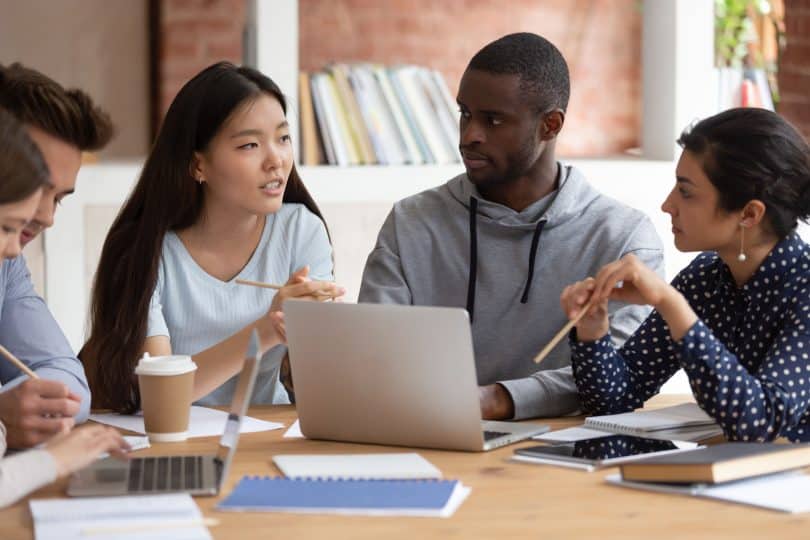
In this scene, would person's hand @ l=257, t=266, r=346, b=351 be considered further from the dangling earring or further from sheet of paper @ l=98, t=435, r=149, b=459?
the dangling earring

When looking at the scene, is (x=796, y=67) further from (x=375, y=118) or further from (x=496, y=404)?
(x=496, y=404)

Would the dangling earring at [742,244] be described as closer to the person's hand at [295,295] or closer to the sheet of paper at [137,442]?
the person's hand at [295,295]

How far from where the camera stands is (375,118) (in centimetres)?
343

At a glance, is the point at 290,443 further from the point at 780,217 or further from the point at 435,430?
the point at 780,217

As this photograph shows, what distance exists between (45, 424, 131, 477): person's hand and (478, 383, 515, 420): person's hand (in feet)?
2.02

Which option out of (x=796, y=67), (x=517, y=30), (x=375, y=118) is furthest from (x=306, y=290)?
(x=517, y=30)

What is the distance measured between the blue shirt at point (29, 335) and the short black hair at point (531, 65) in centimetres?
90

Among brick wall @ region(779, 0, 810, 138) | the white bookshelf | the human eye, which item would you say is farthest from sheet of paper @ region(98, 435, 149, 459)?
brick wall @ region(779, 0, 810, 138)

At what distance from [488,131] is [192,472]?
0.99m

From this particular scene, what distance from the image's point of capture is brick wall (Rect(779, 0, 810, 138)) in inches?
144

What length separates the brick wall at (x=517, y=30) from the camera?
502 cm

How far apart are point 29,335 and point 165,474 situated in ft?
1.86

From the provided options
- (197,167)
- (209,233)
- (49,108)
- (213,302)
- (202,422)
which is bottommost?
(202,422)

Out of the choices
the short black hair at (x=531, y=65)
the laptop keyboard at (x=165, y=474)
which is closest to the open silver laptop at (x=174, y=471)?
the laptop keyboard at (x=165, y=474)
